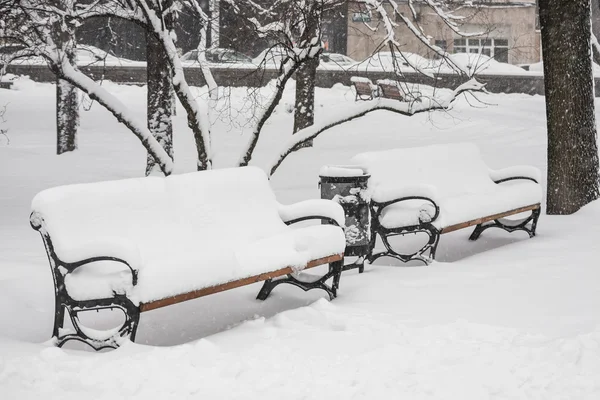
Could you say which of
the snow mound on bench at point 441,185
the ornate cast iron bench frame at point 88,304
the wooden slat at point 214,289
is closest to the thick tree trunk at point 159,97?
the snow mound on bench at point 441,185

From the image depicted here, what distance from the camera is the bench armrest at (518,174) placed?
939 centimetres

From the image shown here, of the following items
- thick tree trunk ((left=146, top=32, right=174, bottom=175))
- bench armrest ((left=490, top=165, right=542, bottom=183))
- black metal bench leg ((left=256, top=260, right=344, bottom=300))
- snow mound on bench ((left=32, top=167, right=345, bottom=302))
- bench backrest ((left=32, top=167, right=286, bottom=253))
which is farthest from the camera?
thick tree trunk ((left=146, top=32, right=174, bottom=175))

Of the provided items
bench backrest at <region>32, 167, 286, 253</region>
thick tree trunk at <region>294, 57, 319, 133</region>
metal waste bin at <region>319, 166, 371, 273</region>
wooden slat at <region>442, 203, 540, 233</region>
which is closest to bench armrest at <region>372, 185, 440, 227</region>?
metal waste bin at <region>319, 166, 371, 273</region>

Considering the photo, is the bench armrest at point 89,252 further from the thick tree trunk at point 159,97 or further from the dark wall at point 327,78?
the dark wall at point 327,78

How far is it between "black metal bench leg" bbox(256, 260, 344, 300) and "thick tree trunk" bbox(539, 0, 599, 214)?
4.40 m

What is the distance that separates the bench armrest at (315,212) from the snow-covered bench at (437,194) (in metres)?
1.14

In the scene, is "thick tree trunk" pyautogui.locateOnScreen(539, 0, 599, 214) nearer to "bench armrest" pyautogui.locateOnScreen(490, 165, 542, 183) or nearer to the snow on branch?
"bench armrest" pyautogui.locateOnScreen(490, 165, 542, 183)

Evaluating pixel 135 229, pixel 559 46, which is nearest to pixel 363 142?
pixel 559 46

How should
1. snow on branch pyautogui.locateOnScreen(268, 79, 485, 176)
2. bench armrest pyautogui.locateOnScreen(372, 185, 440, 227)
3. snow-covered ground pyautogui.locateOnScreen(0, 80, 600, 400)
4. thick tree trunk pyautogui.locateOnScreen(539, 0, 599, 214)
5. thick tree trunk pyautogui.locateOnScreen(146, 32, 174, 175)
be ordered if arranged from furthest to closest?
thick tree trunk pyautogui.locateOnScreen(146, 32, 174, 175), thick tree trunk pyautogui.locateOnScreen(539, 0, 599, 214), snow on branch pyautogui.locateOnScreen(268, 79, 485, 176), bench armrest pyautogui.locateOnScreen(372, 185, 440, 227), snow-covered ground pyautogui.locateOnScreen(0, 80, 600, 400)

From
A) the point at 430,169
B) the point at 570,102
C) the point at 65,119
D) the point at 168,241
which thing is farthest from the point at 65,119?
the point at 168,241

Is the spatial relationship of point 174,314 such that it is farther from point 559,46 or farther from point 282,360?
point 559,46

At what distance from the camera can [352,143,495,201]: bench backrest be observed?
7.88 m

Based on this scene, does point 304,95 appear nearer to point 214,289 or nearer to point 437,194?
point 437,194

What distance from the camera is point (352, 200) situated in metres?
7.62
